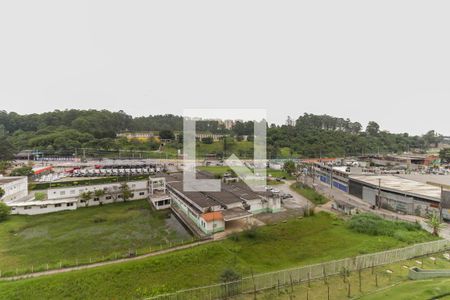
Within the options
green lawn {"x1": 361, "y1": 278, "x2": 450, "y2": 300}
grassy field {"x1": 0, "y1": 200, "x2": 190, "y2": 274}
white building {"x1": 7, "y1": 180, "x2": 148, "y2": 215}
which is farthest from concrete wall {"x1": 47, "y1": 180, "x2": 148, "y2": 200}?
green lawn {"x1": 361, "y1": 278, "x2": 450, "y2": 300}

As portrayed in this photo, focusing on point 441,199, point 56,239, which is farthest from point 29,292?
point 441,199

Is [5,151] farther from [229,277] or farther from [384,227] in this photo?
[384,227]

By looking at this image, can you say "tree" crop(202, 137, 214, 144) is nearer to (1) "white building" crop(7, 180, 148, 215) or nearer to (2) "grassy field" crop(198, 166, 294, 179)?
(2) "grassy field" crop(198, 166, 294, 179)

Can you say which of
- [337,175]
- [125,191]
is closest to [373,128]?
[337,175]

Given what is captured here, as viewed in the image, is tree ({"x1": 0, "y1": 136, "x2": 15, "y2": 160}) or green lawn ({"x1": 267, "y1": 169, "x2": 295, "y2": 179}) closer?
green lawn ({"x1": 267, "y1": 169, "x2": 295, "y2": 179})

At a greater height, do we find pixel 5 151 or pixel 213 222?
pixel 5 151

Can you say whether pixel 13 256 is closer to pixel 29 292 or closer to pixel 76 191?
pixel 29 292

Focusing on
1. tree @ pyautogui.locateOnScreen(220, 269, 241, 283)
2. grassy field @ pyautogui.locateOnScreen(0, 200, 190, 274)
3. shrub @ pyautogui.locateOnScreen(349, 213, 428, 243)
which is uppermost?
tree @ pyautogui.locateOnScreen(220, 269, 241, 283)
